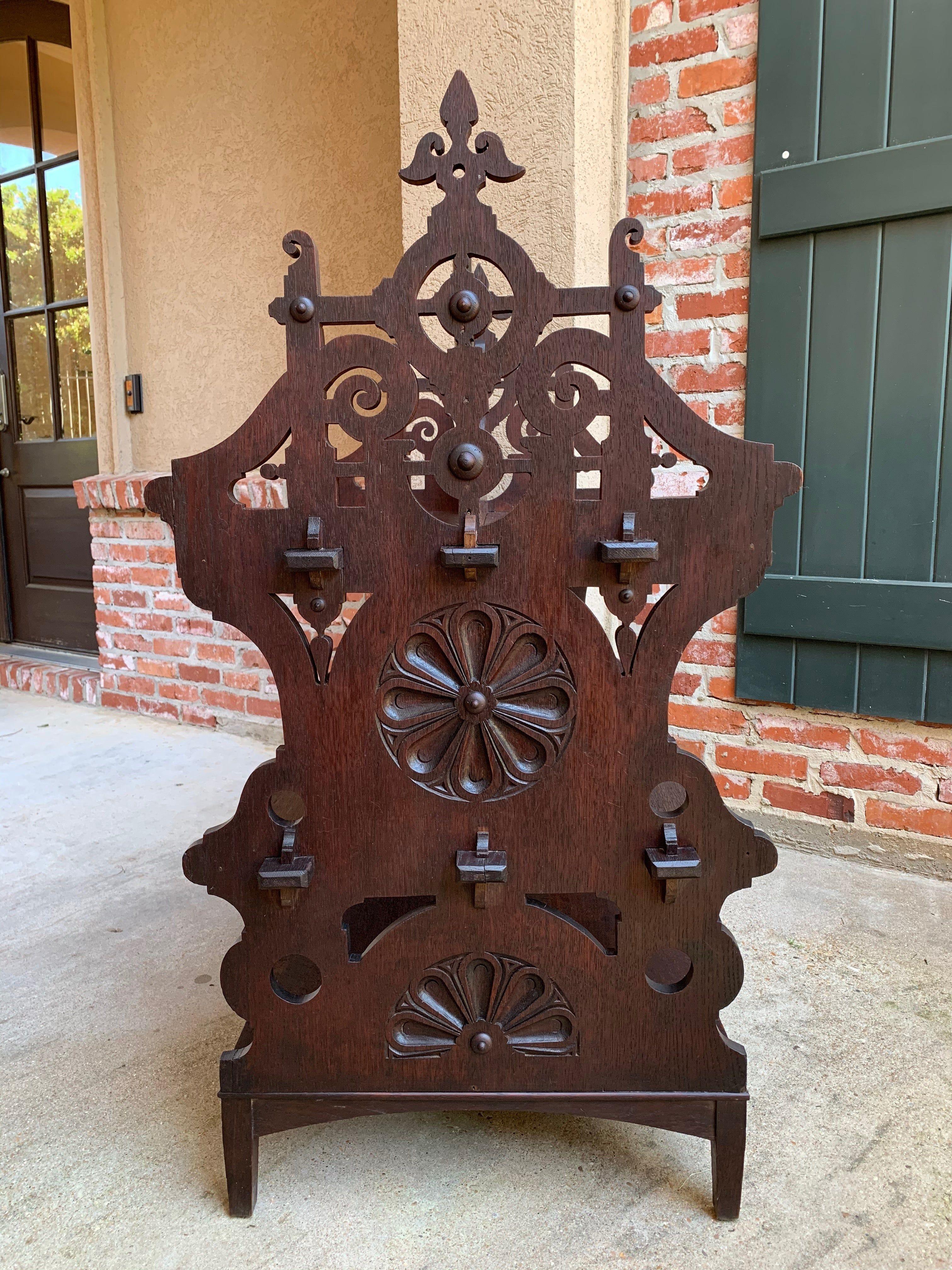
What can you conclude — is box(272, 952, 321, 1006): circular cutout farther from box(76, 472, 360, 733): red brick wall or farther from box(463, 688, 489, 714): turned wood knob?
box(76, 472, 360, 733): red brick wall

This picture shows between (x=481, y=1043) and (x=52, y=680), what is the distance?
3.13 meters

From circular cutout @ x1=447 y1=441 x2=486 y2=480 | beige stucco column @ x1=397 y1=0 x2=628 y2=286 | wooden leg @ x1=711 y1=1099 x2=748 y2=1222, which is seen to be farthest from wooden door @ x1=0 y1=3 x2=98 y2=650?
wooden leg @ x1=711 y1=1099 x2=748 y2=1222

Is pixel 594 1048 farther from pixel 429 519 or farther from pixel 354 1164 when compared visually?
pixel 429 519

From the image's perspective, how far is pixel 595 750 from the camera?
108 cm

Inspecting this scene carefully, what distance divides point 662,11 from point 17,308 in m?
3.01

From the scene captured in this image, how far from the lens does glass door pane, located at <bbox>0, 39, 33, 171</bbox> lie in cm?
355

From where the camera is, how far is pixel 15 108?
360cm

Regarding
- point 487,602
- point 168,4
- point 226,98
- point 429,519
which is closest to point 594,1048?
point 487,602

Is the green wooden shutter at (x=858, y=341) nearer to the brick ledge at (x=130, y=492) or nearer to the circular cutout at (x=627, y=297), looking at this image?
the circular cutout at (x=627, y=297)

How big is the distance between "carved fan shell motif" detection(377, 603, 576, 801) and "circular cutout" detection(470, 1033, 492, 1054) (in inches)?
12.6

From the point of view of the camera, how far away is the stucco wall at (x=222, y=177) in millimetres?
2557

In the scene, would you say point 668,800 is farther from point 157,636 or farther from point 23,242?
point 23,242

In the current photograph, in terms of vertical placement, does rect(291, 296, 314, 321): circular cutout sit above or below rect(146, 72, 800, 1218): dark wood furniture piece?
above

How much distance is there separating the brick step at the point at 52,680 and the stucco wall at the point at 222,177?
93cm
